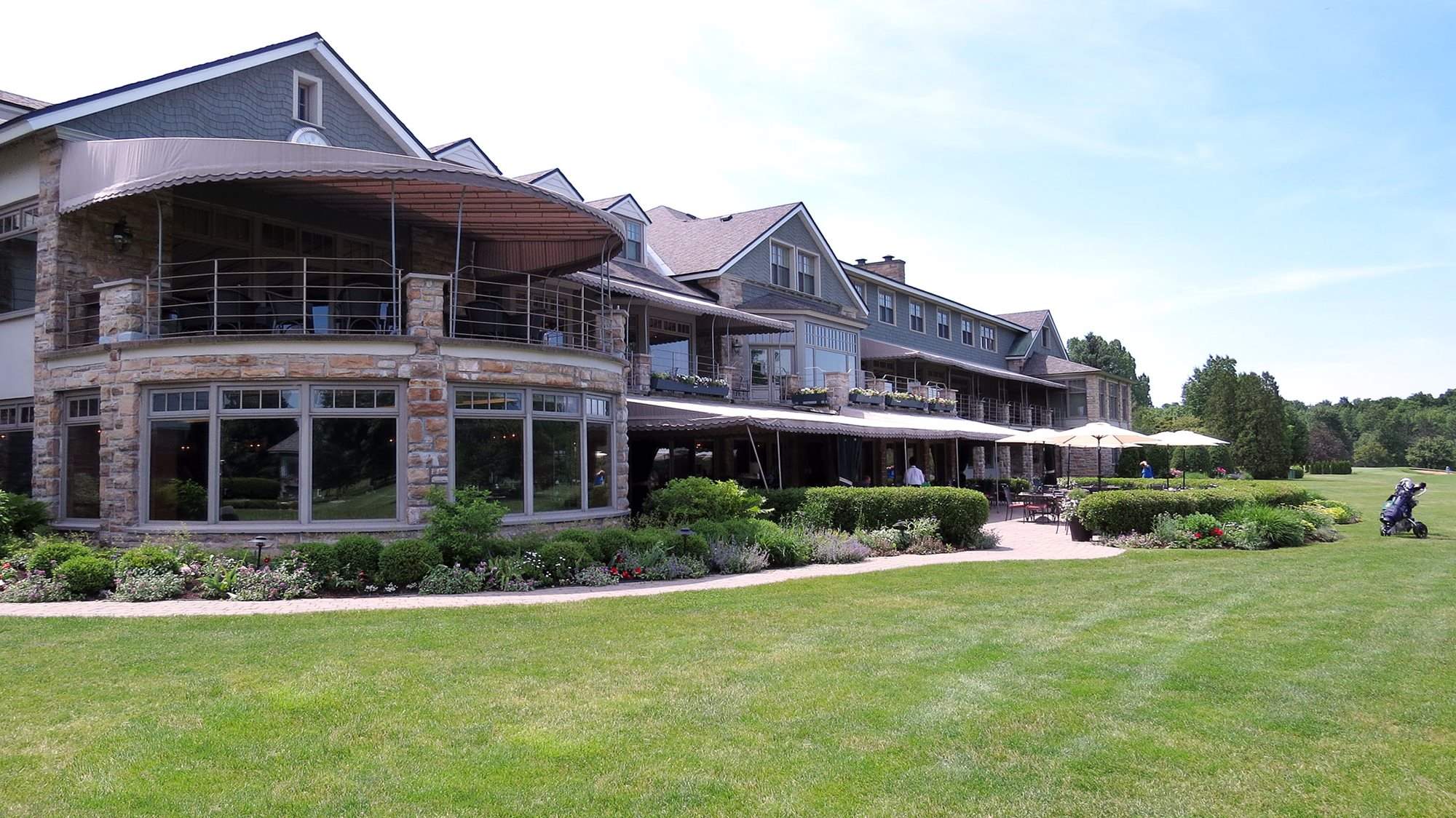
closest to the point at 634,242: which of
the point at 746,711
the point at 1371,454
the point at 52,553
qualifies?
the point at 52,553

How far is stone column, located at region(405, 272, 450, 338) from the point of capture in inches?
595

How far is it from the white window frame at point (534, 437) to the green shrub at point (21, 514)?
21.1 ft

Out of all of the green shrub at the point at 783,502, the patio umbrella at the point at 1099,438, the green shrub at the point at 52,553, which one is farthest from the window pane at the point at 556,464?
the patio umbrella at the point at 1099,438

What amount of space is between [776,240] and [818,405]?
6.26m

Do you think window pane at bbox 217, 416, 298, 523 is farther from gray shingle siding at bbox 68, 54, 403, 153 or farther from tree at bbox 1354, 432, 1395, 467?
tree at bbox 1354, 432, 1395, 467

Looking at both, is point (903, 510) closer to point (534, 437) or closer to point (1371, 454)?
point (534, 437)

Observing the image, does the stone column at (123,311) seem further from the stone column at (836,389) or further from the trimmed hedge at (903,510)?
the stone column at (836,389)

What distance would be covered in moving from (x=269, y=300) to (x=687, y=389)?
33.9ft

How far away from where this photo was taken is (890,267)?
146ft

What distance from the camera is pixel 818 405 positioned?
2900 centimetres

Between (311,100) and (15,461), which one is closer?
(15,461)

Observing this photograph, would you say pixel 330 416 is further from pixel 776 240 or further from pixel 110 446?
pixel 776 240

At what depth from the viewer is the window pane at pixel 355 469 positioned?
582 inches

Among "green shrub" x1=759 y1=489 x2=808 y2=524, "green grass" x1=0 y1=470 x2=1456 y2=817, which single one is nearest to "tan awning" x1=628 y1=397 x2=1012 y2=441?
"green shrub" x1=759 y1=489 x2=808 y2=524
